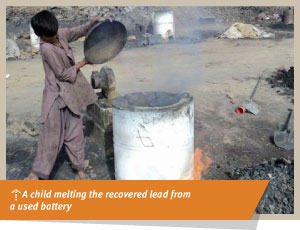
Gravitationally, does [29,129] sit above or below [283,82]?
below

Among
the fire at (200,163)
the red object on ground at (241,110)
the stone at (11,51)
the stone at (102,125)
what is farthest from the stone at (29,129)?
the stone at (11,51)

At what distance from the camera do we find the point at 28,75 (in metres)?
9.77

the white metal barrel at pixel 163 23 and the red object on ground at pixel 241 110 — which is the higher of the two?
the white metal barrel at pixel 163 23

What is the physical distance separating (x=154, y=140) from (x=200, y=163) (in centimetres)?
139

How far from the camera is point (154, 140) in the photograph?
3.20 metres

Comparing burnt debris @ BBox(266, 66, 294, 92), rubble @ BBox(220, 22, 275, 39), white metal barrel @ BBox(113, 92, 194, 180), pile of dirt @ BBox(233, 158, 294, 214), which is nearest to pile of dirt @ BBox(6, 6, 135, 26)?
rubble @ BBox(220, 22, 275, 39)

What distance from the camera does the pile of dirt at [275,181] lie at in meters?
3.61

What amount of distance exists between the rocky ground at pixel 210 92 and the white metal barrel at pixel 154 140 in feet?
3.19

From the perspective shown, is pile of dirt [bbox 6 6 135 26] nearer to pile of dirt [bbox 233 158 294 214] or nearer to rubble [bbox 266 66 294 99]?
rubble [bbox 266 66 294 99]

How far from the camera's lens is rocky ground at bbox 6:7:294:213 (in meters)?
4.39

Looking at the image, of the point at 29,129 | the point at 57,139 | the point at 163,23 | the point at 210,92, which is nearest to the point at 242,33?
the point at 163,23

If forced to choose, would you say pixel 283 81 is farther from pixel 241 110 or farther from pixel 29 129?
pixel 29 129

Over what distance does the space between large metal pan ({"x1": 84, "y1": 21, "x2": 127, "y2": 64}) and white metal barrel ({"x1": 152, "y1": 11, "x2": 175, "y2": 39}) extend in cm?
1156

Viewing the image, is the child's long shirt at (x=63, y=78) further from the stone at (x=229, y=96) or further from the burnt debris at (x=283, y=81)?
the burnt debris at (x=283, y=81)
